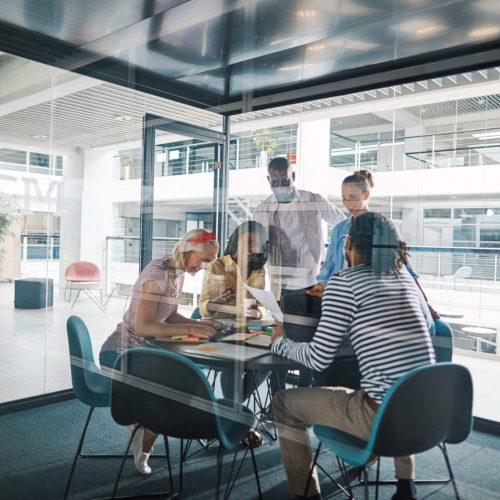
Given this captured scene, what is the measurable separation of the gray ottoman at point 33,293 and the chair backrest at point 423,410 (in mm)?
2562

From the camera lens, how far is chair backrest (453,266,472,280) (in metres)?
2.15

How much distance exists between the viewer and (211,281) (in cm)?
325

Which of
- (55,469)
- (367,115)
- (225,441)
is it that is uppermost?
(367,115)

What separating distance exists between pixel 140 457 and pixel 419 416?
5.09ft

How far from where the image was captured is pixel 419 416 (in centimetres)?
185

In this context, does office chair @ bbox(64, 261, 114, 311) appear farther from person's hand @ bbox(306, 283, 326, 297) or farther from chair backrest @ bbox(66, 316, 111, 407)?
person's hand @ bbox(306, 283, 326, 297)

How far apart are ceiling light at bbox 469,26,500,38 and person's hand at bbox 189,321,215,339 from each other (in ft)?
6.46

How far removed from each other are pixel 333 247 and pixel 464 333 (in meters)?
0.68

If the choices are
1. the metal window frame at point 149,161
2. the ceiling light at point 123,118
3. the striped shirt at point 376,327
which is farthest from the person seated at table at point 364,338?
the ceiling light at point 123,118

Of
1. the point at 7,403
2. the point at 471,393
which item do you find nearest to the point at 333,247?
the point at 471,393

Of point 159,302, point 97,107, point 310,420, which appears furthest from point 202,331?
point 97,107

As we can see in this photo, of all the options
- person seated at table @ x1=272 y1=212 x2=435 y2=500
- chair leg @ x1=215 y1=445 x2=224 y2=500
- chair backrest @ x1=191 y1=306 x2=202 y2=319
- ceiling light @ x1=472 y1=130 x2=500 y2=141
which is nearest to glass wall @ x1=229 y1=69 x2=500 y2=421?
ceiling light @ x1=472 y1=130 x2=500 y2=141

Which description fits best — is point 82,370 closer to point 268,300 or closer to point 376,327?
point 268,300

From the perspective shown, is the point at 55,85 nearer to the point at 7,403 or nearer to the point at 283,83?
the point at 283,83
